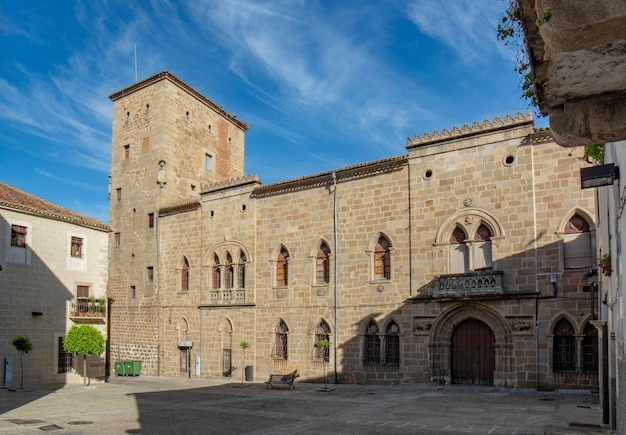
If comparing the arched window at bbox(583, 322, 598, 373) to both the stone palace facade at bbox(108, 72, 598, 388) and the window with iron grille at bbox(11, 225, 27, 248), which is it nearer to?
the stone palace facade at bbox(108, 72, 598, 388)

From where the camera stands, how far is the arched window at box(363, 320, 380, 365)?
22.4 metres

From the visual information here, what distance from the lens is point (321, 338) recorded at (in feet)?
78.5

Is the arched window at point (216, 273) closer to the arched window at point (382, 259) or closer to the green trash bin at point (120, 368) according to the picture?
the green trash bin at point (120, 368)

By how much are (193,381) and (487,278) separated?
14.0 metres

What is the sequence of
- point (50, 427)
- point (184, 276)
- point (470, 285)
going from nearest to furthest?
1. point (50, 427)
2. point (470, 285)
3. point (184, 276)

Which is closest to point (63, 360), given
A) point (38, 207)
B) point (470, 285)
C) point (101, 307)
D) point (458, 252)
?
point (101, 307)

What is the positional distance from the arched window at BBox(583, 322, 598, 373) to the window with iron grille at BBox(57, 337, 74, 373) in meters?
20.8

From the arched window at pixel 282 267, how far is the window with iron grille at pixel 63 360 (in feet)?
32.3

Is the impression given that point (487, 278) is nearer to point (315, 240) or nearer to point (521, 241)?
point (521, 241)

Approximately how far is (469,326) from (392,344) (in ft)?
9.85

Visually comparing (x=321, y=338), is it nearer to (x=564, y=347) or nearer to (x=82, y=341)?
(x=564, y=347)

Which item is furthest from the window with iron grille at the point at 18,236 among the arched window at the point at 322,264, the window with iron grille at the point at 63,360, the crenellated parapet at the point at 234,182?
the arched window at the point at 322,264

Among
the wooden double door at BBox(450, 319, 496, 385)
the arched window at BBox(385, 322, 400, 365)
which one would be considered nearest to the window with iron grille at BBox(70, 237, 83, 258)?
the arched window at BBox(385, 322, 400, 365)

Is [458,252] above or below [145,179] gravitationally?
below
